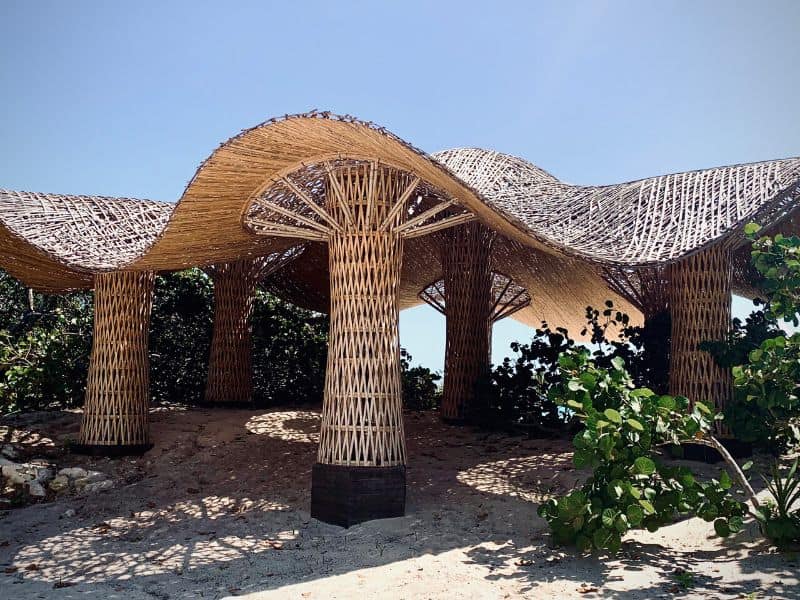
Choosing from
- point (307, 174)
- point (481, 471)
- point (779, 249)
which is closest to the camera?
point (779, 249)

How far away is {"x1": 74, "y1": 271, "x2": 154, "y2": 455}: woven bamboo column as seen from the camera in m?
9.30

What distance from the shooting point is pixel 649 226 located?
791 centimetres

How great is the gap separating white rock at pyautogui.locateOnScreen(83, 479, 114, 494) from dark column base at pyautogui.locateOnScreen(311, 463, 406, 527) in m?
2.87

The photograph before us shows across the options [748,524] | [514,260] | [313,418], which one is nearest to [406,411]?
[313,418]

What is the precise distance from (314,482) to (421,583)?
191cm

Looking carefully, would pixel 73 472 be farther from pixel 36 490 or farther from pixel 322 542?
pixel 322 542

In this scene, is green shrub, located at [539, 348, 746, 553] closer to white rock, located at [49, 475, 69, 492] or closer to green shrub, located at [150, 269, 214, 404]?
white rock, located at [49, 475, 69, 492]

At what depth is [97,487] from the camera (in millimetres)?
8352

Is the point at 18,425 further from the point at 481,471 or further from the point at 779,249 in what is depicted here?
the point at 779,249

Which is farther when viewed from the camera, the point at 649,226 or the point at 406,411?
the point at 406,411

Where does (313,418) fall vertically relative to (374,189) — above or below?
below

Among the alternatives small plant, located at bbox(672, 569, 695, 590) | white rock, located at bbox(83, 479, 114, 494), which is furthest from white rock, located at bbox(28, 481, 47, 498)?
small plant, located at bbox(672, 569, 695, 590)

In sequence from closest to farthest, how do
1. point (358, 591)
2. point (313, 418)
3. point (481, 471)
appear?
1. point (358, 591)
2. point (481, 471)
3. point (313, 418)

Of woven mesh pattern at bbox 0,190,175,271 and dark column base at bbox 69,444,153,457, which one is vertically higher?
woven mesh pattern at bbox 0,190,175,271
